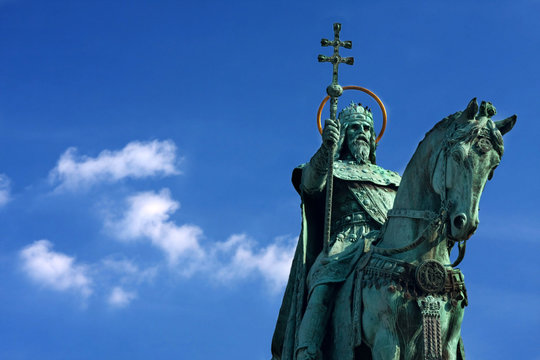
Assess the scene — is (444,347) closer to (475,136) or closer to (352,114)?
(475,136)

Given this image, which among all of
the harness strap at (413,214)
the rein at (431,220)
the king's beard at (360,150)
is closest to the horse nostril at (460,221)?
the rein at (431,220)

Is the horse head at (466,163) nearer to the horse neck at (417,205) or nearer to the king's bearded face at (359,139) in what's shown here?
the horse neck at (417,205)

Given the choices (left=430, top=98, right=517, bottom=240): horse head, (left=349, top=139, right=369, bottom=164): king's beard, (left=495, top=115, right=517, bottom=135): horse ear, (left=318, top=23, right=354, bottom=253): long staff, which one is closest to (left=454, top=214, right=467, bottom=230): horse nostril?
(left=430, top=98, right=517, bottom=240): horse head

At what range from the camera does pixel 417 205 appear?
12.5 m

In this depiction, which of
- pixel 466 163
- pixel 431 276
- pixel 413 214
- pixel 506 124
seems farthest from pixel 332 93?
pixel 431 276

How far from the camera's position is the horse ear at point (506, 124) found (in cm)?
1234

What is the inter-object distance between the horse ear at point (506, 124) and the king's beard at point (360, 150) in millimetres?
3210

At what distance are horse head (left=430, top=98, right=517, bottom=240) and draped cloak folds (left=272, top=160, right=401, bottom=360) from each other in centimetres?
241

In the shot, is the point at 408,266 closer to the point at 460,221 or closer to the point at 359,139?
the point at 460,221

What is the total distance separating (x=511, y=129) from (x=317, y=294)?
320 centimetres

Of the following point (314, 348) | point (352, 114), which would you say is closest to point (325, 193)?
point (352, 114)

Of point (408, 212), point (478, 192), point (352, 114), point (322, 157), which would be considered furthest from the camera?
point (352, 114)

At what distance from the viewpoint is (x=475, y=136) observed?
1188cm

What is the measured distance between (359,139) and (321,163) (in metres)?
1.34
